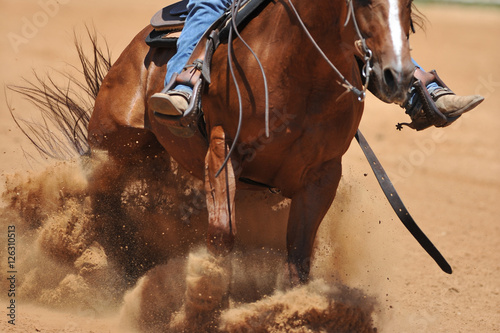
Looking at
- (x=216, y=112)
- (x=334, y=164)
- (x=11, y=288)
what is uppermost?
(x=216, y=112)

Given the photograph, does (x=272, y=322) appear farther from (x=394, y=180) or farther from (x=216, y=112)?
(x=394, y=180)

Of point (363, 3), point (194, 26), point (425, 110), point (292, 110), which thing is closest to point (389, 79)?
Answer: point (363, 3)

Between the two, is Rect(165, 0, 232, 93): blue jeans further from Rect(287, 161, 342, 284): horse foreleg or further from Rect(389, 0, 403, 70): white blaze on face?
Rect(389, 0, 403, 70): white blaze on face

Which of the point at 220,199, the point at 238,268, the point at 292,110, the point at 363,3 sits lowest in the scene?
the point at 238,268

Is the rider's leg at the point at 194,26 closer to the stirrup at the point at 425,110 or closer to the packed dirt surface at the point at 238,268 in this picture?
the packed dirt surface at the point at 238,268

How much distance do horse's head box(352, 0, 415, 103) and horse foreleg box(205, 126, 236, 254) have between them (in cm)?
105

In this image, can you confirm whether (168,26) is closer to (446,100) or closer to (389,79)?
(446,100)

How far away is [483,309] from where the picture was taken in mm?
5168

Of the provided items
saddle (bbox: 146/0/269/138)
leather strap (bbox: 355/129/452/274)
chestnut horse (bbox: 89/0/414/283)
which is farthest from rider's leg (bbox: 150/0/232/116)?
leather strap (bbox: 355/129/452/274)

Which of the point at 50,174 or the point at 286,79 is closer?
the point at 286,79

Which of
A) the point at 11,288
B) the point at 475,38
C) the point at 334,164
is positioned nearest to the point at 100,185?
the point at 11,288

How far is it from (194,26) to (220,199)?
3.91 ft

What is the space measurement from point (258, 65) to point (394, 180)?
5435 mm

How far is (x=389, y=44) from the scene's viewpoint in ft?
9.19
